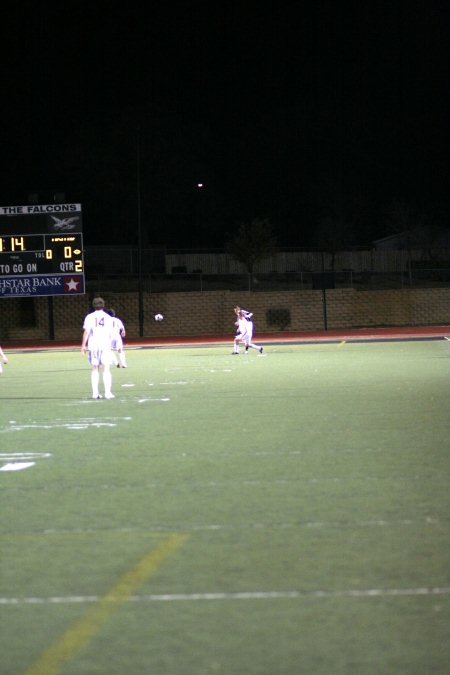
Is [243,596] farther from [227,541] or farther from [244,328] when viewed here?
[244,328]

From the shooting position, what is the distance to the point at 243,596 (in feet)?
18.8

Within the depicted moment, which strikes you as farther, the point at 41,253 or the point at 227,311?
the point at 227,311

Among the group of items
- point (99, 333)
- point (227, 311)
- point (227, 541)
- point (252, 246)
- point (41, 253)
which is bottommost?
point (227, 541)

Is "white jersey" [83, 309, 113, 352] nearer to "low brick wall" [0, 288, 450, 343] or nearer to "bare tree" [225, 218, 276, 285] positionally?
"low brick wall" [0, 288, 450, 343]

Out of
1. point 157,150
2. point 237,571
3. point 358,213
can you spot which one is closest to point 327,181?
point 358,213

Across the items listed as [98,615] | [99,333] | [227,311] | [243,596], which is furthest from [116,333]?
[227,311]

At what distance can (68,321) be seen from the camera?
51.5 m

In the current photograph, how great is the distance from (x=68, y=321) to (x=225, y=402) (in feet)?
114

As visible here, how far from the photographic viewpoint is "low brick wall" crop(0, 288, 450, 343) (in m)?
51.5

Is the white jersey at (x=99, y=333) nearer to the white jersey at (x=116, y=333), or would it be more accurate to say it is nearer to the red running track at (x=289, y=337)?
the white jersey at (x=116, y=333)

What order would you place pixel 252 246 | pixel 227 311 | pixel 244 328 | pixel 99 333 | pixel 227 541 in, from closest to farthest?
pixel 227 541 < pixel 99 333 < pixel 244 328 < pixel 227 311 < pixel 252 246

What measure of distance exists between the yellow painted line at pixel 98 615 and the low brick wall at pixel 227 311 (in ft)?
145

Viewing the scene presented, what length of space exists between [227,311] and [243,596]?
155 feet

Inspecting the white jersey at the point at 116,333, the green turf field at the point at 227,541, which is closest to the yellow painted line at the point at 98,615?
the green turf field at the point at 227,541
